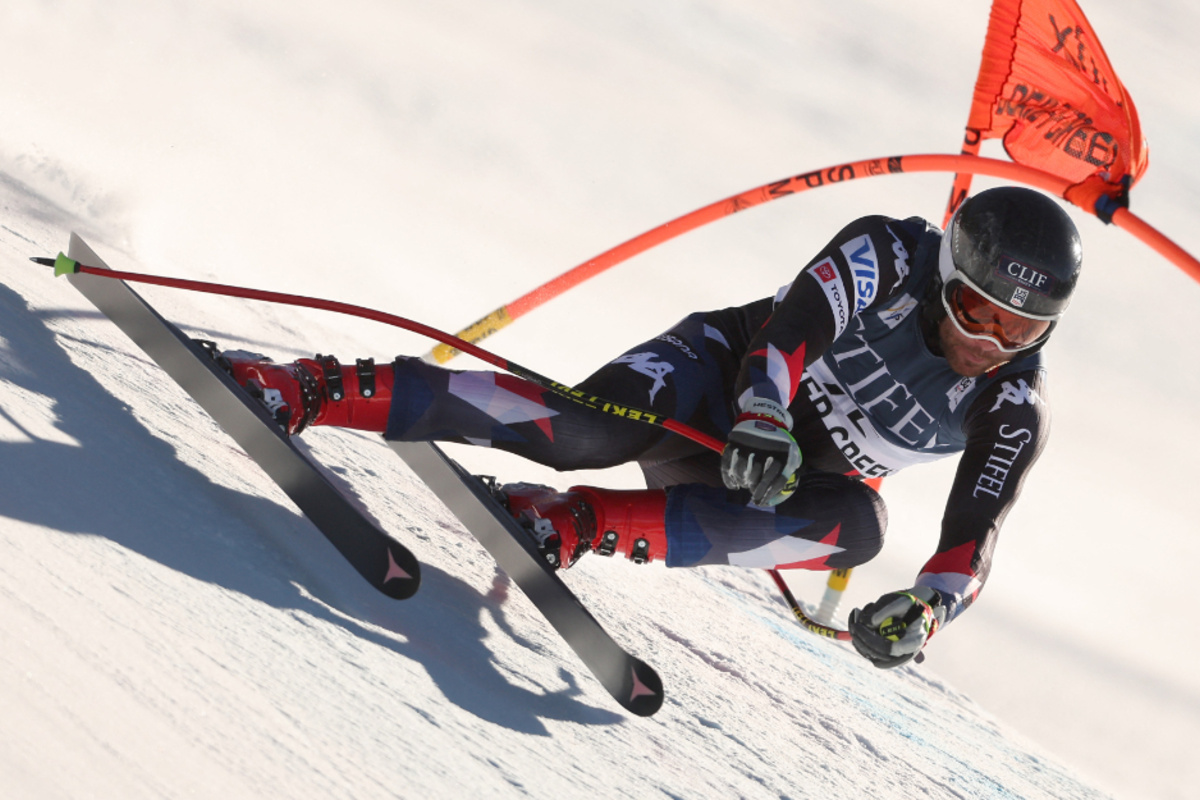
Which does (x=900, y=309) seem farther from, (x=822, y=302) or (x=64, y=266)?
(x=64, y=266)

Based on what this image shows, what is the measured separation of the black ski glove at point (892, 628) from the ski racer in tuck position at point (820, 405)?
3.7 inches

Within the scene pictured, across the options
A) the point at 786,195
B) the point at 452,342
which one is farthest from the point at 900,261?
the point at 786,195

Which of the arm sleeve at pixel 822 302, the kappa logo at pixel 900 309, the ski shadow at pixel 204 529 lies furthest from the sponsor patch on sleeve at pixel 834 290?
the ski shadow at pixel 204 529

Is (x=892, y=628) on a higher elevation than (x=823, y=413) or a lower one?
lower

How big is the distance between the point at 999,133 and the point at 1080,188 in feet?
3.04

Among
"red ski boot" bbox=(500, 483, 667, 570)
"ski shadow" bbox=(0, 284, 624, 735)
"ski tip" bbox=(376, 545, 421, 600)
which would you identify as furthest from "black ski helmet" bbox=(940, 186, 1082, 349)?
"ski tip" bbox=(376, 545, 421, 600)

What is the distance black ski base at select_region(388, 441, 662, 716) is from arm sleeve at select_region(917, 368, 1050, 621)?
0.66 metres

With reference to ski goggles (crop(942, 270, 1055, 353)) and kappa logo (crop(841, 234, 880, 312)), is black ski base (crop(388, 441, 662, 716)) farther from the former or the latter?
ski goggles (crop(942, 270, 1055, 353))

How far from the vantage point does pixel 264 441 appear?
2109mm

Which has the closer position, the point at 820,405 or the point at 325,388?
the point at 325,388

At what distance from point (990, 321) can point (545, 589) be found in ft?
3.99

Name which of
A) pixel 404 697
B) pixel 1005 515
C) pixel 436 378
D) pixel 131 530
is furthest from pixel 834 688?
pixel 131 530

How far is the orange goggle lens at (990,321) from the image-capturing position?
7.74 feet

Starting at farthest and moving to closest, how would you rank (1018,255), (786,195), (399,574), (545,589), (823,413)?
1. (786,195)
2. (823,413)
3. (1018,255)
4. (545,589)
5. (399,574)
